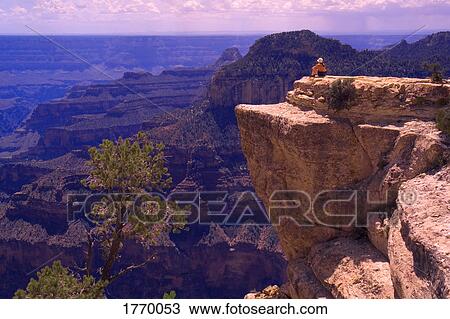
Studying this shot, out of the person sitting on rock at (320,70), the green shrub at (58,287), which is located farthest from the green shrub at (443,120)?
the green shrub at (58,287)

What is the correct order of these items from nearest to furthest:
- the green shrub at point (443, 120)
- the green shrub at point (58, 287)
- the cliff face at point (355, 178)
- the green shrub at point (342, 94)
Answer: the green shrub at point (58, 287) → the cliff face at point (355, 178) → the green shrub at point (443, 120) → the green shrub at point (342, 94)

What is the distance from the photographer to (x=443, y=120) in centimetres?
1368

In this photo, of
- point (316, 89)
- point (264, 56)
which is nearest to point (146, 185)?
point (316, 89)

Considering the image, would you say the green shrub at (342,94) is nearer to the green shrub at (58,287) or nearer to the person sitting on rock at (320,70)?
the person sitting on rock at (320,70)

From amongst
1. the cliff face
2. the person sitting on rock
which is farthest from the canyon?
the person sitting on rock

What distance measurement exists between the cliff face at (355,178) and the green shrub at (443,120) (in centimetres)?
23

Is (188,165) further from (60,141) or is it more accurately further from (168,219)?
(60,141)

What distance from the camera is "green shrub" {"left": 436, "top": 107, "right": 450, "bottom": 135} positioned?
13.6m

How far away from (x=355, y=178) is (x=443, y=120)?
3.52 metres

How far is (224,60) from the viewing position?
167m

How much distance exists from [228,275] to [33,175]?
3401 cm

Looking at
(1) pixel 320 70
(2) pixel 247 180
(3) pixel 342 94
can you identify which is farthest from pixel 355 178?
(2) pixel 247 180

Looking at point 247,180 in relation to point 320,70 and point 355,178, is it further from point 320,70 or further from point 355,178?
point 355,178

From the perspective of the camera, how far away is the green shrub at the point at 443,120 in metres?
13.6
